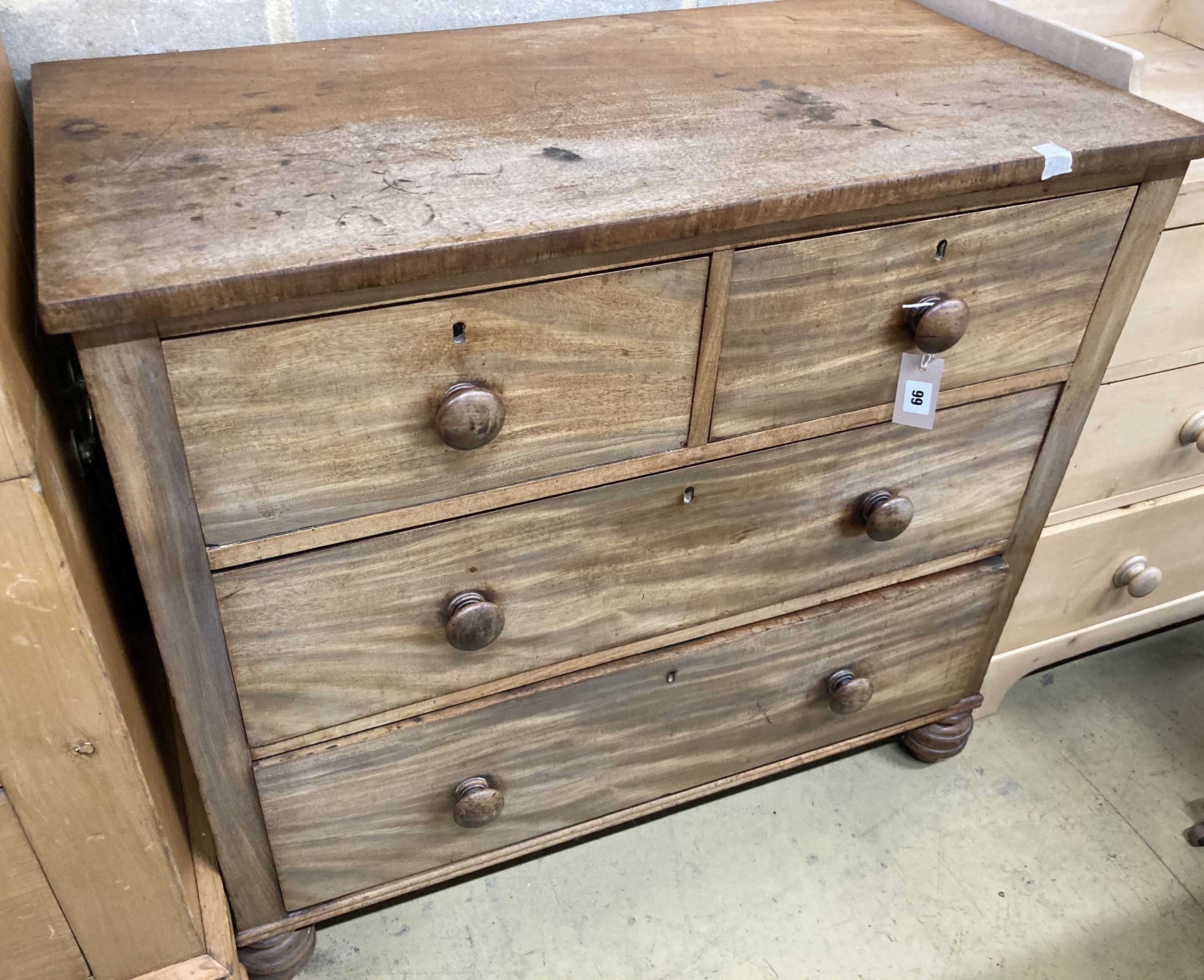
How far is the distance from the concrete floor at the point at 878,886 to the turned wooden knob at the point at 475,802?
24 centimetres

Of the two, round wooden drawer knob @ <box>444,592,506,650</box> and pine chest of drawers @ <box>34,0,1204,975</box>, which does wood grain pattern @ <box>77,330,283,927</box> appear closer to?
pine chest of drawers @ <box>34,0,1204,975</box>

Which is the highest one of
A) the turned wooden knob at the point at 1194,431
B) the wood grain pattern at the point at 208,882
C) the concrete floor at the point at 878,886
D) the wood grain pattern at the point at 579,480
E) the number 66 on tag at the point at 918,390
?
the number 66 on tag at the point at 918,390

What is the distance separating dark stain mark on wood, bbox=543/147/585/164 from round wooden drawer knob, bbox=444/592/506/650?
1.30 feet

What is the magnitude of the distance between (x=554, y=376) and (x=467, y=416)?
9 centimetres

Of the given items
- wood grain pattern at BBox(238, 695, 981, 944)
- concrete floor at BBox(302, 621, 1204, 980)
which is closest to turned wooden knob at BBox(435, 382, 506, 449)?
wood grain pattern at BBox(238, 695, 981, 944)

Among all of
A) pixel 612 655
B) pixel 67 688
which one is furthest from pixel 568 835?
pixel 67 688

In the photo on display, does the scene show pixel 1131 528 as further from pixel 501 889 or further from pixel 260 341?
pixel 260 341

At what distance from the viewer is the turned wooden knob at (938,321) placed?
3.20 feet

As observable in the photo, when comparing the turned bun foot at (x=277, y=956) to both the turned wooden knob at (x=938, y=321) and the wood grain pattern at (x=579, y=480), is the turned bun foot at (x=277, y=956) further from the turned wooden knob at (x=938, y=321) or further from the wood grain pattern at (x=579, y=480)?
the turned wooden knob at (x=938, y=321)

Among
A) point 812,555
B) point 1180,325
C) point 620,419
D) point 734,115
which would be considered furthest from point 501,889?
point 1180,325

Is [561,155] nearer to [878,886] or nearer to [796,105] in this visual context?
[796,105]

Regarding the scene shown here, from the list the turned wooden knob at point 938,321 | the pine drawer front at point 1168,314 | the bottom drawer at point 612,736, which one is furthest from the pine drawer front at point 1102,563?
the turned wooden knob at point 938,321

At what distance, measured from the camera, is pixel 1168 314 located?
121cm

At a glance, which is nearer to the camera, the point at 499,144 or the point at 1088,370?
the point at 499,144
